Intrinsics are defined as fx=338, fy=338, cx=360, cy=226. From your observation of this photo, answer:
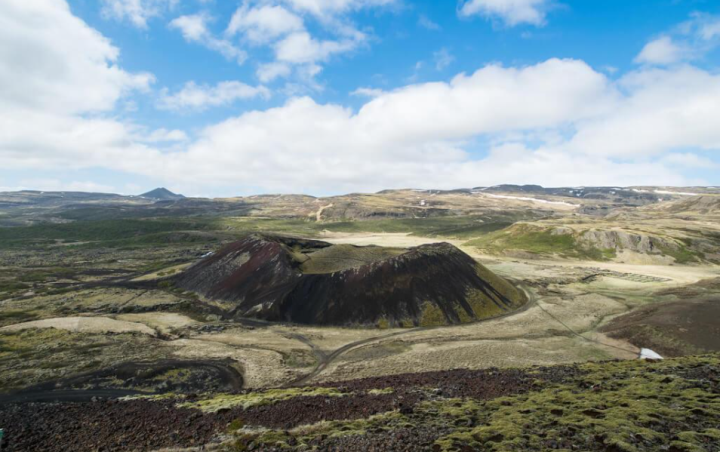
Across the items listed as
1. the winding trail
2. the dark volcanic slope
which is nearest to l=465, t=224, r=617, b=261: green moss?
the dark volcanic slope

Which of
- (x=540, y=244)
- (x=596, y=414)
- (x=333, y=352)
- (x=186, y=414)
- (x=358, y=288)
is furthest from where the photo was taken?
(x=540, y=244)

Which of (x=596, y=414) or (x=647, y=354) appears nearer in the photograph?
(x=596, y=414)

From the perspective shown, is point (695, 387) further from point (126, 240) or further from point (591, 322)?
point (126, 240)

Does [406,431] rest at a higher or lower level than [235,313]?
higher

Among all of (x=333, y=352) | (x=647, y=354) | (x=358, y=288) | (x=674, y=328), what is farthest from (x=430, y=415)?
(x=674, y=328)

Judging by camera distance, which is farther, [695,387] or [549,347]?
[549,347]

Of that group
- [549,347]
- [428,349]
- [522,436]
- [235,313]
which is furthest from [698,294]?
[235,313]

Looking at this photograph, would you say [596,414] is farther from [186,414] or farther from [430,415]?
[186,414]

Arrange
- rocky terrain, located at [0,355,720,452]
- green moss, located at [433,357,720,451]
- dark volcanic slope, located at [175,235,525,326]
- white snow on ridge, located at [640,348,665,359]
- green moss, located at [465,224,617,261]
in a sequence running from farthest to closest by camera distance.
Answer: green moss, located at [465,224,617,261]
dark volcanic slope, located at [175,235,525,326]
white snow on ridge, located at [640,348,665,359]
rocky terrain, located at [0,355,720,452]
green moss, located at [433,357,720,451]

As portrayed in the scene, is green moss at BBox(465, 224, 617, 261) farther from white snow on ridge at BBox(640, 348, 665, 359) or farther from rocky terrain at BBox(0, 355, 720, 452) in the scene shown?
rocky terrain at BBox(0, 355, 720, 452)
